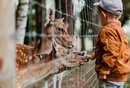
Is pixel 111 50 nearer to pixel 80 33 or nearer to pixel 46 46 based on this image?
pixel 46 46

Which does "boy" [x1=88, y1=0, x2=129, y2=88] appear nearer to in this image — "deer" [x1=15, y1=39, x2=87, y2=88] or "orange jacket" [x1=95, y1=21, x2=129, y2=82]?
"orange jacket" [x1=95, y1=21, x2=129, y2=82]

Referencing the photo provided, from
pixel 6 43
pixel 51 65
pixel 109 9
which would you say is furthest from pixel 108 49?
pixel 51 65

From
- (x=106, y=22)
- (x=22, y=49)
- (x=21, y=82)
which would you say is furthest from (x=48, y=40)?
(x=106, y=22)

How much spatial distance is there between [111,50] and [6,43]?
3.76ft

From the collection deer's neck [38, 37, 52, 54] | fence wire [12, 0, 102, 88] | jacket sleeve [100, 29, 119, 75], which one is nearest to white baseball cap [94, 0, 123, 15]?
jacket sleeve [100, 29, 119, 75]

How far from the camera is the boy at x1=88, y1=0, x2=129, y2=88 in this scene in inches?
68.5

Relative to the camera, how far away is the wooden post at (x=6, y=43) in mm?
728

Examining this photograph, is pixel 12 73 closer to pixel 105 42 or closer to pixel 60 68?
pixel 105 42

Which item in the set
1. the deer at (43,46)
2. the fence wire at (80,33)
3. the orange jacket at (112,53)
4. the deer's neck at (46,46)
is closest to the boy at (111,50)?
the orange jacket at (112,53)

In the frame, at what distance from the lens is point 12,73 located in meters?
0.77

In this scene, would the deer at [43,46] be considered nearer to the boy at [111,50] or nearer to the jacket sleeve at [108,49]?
the boy at [111,50]

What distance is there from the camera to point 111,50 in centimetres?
173

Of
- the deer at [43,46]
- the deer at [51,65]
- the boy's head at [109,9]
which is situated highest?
the boy's head at [109,9]

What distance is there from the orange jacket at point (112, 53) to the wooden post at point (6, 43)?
110 centimetres
